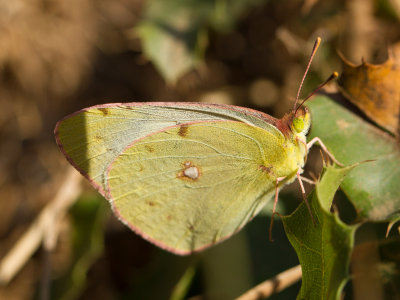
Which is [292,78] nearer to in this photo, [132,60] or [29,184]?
[132,60]

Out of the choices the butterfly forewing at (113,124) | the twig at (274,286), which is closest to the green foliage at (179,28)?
the butterfly forewing at (113,124)

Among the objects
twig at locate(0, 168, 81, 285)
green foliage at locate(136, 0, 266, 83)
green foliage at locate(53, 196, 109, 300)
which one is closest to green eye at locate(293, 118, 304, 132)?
green foliage at locate(136, 0, 266, 83)

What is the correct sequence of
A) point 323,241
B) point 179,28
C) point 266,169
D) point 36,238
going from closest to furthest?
point 323,241, point 266,169, point 36,238, point 179,28

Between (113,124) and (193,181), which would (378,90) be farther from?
(113,124)

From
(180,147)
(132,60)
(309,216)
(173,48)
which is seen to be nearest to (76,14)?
(132,60)

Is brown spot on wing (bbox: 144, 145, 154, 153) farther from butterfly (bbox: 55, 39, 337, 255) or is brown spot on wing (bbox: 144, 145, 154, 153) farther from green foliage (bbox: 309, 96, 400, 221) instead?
green foliage (bbox: 309, 96, 400, 221)

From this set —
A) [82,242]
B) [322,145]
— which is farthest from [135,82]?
[322,145]
